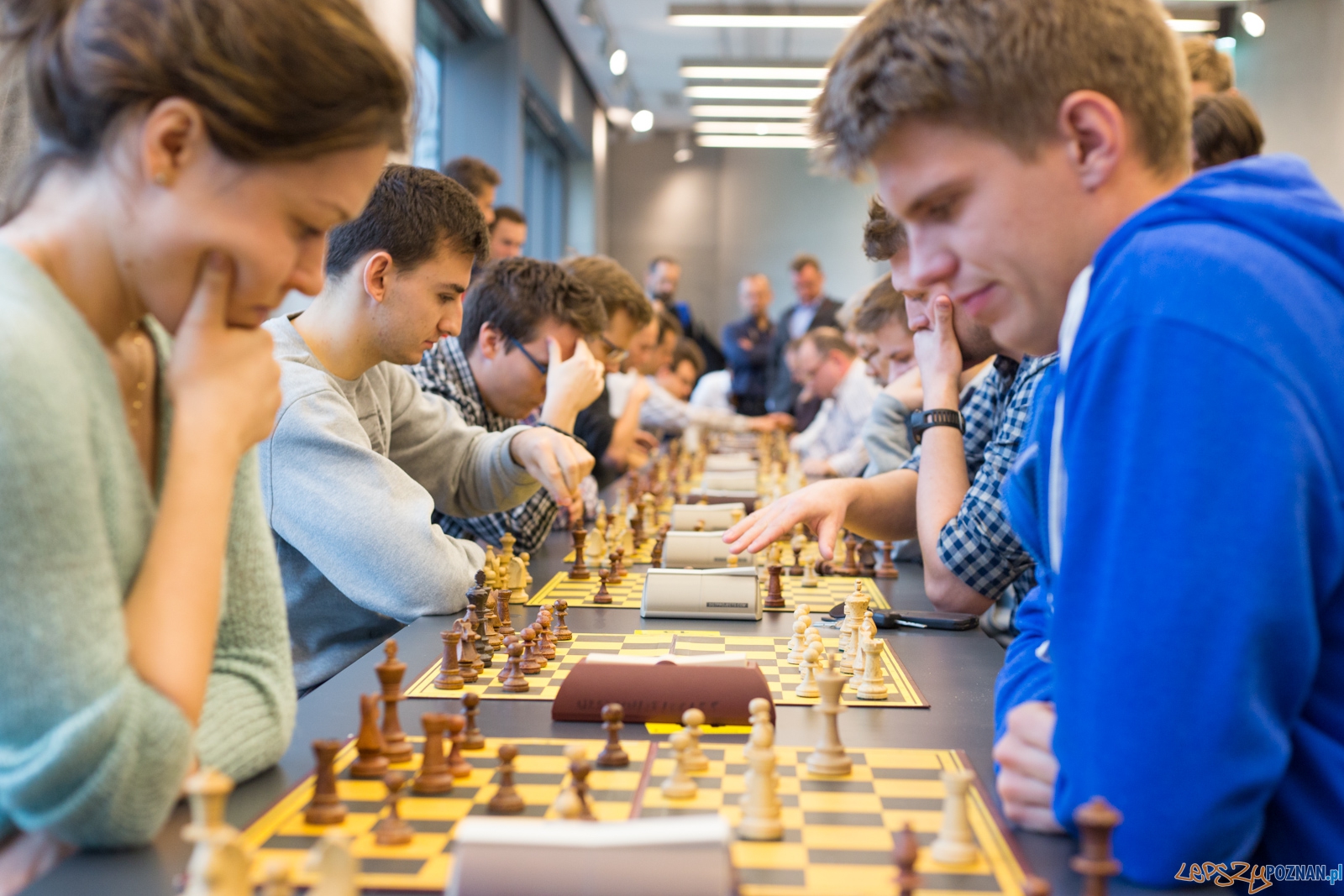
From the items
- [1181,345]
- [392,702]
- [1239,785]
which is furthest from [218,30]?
[1239,785]

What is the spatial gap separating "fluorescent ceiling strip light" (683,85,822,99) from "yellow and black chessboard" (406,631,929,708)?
30.8ft

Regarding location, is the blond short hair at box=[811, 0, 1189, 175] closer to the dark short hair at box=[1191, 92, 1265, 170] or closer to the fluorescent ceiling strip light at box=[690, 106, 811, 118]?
the dark short hair at box=[1191, 92, 1265, 170]

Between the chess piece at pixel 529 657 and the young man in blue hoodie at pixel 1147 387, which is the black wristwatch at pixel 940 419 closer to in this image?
the chess piece at pixel 529 657

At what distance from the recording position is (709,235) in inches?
575

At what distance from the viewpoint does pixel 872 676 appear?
1592 millimetres

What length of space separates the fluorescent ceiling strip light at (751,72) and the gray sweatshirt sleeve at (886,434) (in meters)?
6.76

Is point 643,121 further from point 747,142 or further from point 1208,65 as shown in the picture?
point 1208,65

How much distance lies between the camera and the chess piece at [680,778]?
115 centimetres

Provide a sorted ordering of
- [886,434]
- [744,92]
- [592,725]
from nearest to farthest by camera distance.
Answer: [592,725]
[886,434]
[744,92]

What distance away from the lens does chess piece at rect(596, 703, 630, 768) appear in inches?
49.1

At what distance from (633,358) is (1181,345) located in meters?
5.48

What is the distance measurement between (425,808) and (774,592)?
1.21m

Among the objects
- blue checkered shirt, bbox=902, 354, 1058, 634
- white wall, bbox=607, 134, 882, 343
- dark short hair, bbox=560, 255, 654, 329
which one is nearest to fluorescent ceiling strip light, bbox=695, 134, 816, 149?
white wall, bbox=607, 134, 882, 343

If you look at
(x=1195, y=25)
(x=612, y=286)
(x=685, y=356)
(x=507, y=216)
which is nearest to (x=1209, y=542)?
(x=612, y=286)
